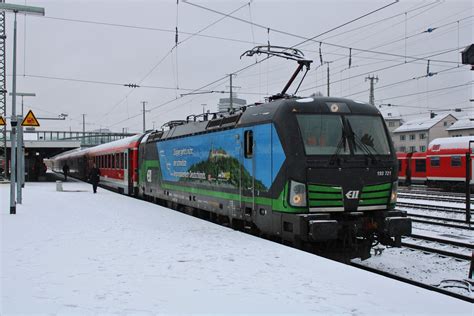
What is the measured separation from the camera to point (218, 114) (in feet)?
40.7

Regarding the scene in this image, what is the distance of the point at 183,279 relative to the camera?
247 inches

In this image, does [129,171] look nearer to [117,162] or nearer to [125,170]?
[125,170]

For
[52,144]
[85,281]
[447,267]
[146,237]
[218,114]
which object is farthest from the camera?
[52,144]

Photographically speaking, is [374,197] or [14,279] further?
[374,197]

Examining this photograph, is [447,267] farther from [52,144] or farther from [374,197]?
[52,144]

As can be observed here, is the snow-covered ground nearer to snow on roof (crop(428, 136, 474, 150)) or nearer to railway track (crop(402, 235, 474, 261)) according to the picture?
railway track (crop(402, 235, 474, 261))

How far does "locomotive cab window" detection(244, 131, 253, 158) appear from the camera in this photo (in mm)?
9953

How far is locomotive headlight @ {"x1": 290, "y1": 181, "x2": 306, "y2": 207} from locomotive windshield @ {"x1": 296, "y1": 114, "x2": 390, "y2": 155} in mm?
598

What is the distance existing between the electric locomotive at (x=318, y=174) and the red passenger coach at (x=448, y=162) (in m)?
20.8

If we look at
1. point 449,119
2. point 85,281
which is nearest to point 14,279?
point 85,281

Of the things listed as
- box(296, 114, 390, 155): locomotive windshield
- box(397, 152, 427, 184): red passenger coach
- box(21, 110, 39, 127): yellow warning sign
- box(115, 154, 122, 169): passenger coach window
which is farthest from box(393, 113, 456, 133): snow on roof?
box(296, 114, 390, 155): locomotive windshield

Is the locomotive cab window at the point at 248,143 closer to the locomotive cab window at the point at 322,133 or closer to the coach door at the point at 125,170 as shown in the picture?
the locomotive cab window at the point at 322,133

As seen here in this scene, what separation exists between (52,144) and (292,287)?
117ft

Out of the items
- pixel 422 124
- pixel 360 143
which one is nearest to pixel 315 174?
pixel 360 143
